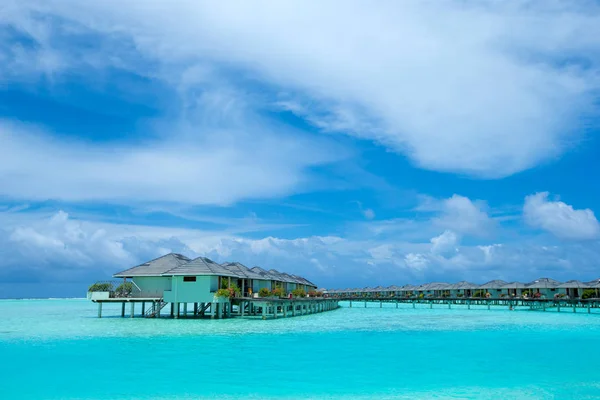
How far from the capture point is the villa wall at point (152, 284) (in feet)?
122

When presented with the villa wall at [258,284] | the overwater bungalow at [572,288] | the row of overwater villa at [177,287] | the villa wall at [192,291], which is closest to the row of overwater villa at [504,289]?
the overwater bungalow at [572,288]

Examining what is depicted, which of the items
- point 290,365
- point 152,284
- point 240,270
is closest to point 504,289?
point 240,270

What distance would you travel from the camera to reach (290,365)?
1812cm

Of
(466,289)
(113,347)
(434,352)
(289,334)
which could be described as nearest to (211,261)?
(289,334)

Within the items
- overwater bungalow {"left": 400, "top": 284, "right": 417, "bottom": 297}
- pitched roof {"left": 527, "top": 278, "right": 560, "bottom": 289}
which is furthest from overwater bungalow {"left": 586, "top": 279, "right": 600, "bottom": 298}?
overwater bungalow {"left": 400, "top": 284, "right": 417, "bottom": 297}

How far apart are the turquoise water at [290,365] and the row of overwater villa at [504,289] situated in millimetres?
34393

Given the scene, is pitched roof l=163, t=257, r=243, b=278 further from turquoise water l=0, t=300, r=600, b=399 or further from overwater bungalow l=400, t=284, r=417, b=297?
overwater bungalow l=400, t=284, r=417, b=297

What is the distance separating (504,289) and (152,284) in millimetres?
51605

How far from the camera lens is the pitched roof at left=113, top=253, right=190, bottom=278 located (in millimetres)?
36969

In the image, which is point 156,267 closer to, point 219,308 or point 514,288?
point 219,308

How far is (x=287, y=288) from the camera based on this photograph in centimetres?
5444

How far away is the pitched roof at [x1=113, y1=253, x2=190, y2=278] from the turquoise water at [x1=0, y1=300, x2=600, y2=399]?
7.97 meters

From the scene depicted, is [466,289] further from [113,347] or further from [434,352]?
[113,347]

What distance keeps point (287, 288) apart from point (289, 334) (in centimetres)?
2671
